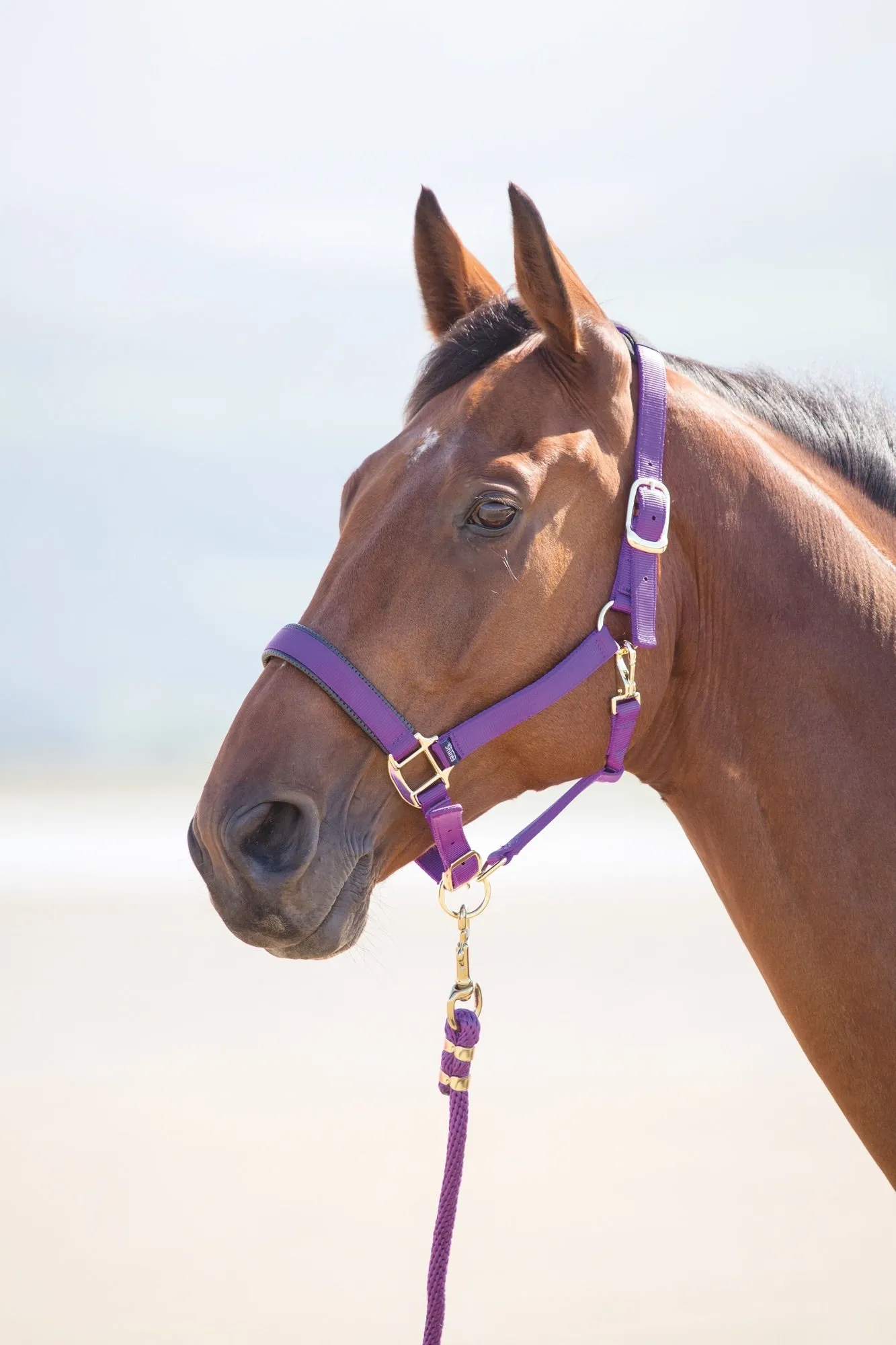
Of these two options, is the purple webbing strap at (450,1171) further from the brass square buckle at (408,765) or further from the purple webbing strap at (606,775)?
the brass square buckle at (408,765)

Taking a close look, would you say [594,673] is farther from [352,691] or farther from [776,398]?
[776,398]

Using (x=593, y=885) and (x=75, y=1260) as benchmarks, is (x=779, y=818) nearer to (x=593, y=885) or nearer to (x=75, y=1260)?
(x=75, y=1260)

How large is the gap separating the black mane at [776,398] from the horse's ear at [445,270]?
0.28 meters

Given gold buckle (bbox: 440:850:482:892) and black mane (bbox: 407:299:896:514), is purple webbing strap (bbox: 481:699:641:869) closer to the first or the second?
gold buckle (bbox: 440:850:482:892)

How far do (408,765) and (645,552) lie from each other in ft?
2.12

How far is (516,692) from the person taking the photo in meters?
2.18

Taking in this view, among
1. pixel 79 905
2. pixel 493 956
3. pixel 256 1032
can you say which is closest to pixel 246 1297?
pixel 256 1032

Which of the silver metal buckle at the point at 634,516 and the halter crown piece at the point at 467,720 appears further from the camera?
the silver metal buckle at the point at 634,516

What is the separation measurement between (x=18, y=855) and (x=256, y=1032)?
1103 centimetres

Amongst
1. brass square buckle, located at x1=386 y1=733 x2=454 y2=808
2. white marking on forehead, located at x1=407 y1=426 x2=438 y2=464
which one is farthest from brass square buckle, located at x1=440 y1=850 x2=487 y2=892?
white marking on forehead, located at x1=407 y1=426 x2=438 y2=464

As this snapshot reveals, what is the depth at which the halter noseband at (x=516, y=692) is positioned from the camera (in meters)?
2.09

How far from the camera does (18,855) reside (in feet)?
60.3

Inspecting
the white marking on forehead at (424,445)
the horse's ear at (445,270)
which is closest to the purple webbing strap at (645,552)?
the white marking on forehead at (424,445)

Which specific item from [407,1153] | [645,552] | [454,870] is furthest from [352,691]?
[407,1153]
